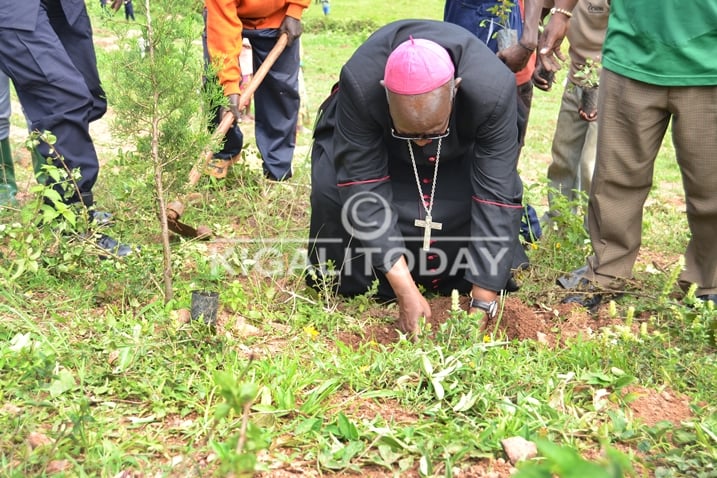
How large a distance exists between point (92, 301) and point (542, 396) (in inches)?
71.7

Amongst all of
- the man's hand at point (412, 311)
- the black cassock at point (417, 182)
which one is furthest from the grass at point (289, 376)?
the black cassock at point (417, 182)

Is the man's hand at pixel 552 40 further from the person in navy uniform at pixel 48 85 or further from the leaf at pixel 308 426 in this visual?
the leaf at pixel 308 426

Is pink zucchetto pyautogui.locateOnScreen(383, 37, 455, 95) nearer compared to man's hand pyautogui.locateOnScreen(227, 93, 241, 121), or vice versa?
pink zucchetto pyautogui.locateOnScreen(383, 37, 455, 95)

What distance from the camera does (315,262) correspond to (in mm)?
3646

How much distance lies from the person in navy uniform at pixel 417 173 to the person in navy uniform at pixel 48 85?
3.29 feet

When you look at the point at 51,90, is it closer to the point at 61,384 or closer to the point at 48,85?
the point at 48,85

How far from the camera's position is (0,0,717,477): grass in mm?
2186

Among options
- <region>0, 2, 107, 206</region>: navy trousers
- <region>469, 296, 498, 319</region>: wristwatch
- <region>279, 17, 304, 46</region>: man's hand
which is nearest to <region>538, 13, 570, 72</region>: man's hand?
<region>469, 296, 498, 319</region>: wristwatch

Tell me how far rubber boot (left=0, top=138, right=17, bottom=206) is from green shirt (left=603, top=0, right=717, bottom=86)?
9.95 ft

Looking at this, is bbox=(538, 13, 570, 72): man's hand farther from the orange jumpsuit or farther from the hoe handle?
the orange jumpsuit

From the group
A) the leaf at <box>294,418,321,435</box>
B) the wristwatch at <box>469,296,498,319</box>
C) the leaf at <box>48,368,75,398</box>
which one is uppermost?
the leaf at <box>48,368,75,398</box>

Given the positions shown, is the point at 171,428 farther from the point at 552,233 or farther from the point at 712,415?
the point at 552,233

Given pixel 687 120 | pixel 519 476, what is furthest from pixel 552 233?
pixel 519 476

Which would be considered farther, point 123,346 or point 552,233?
point 552,233
